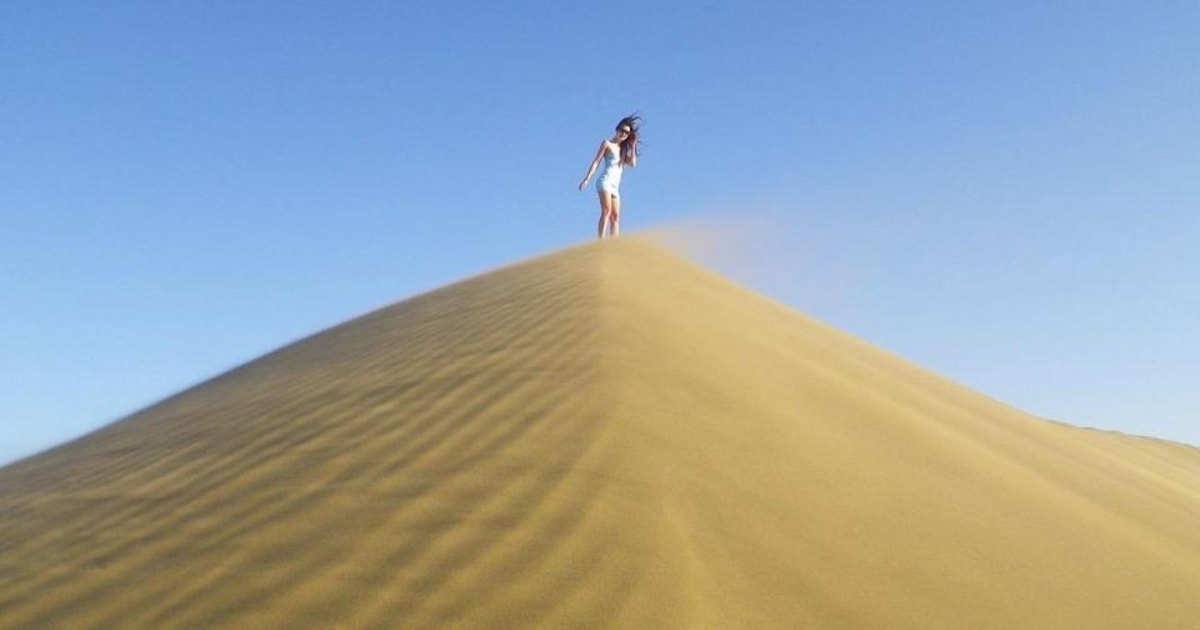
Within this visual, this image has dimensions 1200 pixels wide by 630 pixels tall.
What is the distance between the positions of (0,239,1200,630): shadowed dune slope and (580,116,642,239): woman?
394 centimetres

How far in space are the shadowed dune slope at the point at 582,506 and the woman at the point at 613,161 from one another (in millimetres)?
3941

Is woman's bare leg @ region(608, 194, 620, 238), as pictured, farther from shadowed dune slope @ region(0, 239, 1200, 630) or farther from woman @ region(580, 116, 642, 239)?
shadowed dune slope @ region(0, 239, 1200, 630)

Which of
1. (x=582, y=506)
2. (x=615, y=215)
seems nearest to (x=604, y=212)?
(x=615, y=215)

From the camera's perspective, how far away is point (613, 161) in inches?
420

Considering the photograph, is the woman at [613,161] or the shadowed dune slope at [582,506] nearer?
the shadowed dune slope at [582,506]

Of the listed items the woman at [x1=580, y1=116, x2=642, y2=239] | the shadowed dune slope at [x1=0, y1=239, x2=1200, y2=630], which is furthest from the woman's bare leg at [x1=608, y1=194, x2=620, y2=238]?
the shadowed dune slope at [x1=0, y1=239, x2=1200, y2=630]

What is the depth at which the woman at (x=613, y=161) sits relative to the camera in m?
10.6

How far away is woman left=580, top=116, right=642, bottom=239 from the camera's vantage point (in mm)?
10641

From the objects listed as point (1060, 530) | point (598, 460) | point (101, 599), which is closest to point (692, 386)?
point (598, 460)

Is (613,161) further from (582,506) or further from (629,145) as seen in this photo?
(582,506)

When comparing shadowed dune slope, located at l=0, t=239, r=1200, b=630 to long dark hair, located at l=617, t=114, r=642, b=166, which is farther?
long dark hair, located at l=617, t=114, r=642, b=166

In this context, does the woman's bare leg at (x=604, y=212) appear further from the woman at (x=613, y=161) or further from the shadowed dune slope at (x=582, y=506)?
the shadowed dune slope at (x=582, y=506)

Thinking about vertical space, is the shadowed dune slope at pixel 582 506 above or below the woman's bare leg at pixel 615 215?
below

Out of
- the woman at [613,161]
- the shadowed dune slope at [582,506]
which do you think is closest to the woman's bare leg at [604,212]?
the woman at [613,161]
